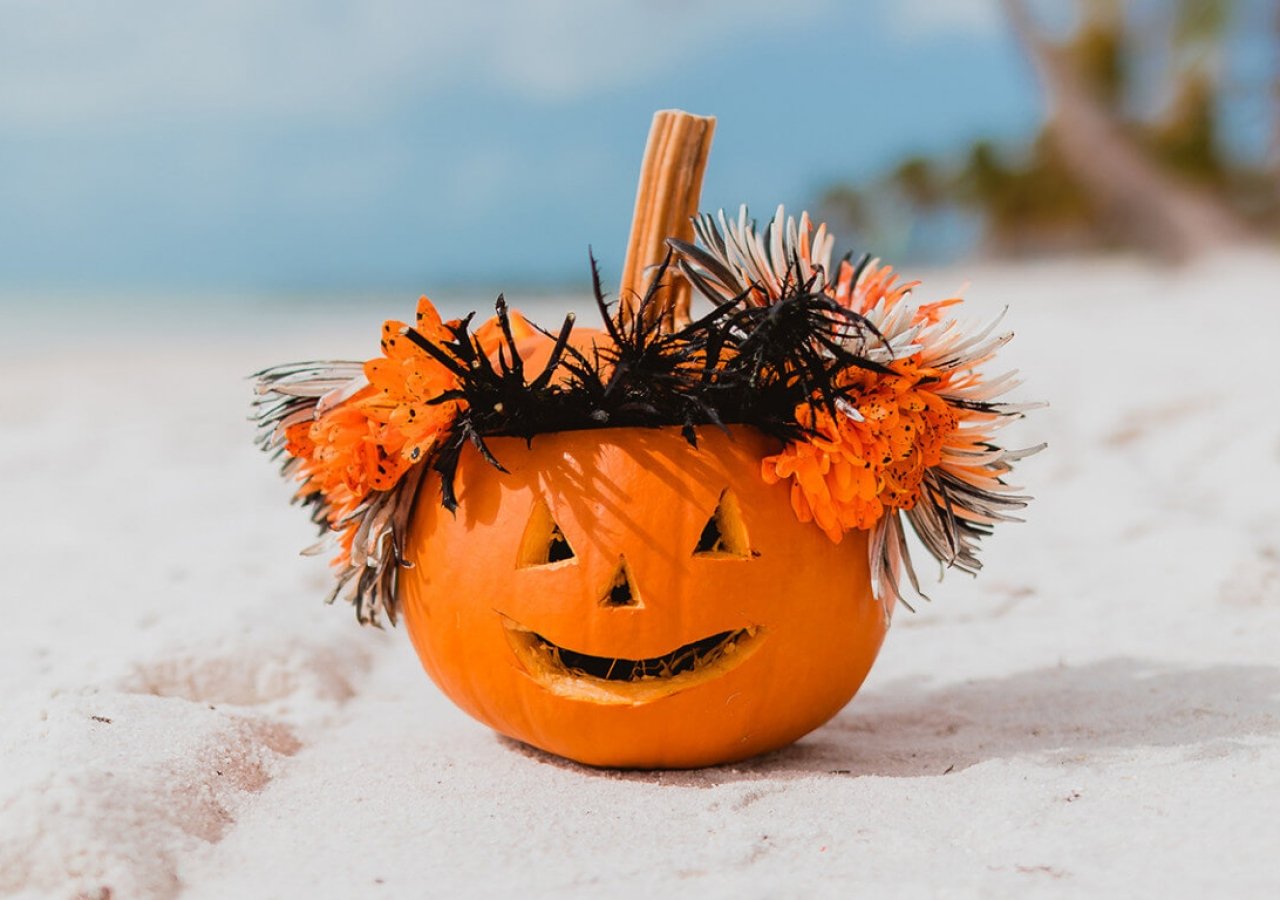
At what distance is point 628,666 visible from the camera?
108 inches

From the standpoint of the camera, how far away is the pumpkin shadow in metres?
2.81

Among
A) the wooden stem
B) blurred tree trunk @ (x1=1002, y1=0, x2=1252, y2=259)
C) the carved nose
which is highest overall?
blurred tree trunk @ (x1=1002, y1=0, x2=1252, y2=259)

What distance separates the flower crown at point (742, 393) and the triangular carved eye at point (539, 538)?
0.16 meters

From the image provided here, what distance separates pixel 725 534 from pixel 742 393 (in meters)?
0.31

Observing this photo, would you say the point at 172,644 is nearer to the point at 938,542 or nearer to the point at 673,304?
the point at 673,304

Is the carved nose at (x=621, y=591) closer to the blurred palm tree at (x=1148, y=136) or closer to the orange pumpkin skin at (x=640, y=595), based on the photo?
the orange pumpkin skin at (x=640, y=595)

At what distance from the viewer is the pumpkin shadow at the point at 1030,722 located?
2.81 m

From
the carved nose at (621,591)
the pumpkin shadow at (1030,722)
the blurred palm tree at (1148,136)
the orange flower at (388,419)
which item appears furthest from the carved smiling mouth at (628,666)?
the blurred palm tree at (1148,136)

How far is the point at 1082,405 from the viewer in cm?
751

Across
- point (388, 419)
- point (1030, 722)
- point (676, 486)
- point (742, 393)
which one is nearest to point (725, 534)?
point (676, 486)

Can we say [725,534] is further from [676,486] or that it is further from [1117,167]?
[1117,167]

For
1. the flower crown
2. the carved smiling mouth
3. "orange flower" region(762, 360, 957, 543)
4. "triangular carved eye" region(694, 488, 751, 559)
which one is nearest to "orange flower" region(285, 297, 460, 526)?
the flower crown

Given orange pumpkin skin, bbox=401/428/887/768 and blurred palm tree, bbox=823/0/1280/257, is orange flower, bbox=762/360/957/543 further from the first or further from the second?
blurred palm tree, bbox=823/0/1280/257

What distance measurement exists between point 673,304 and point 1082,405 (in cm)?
523
